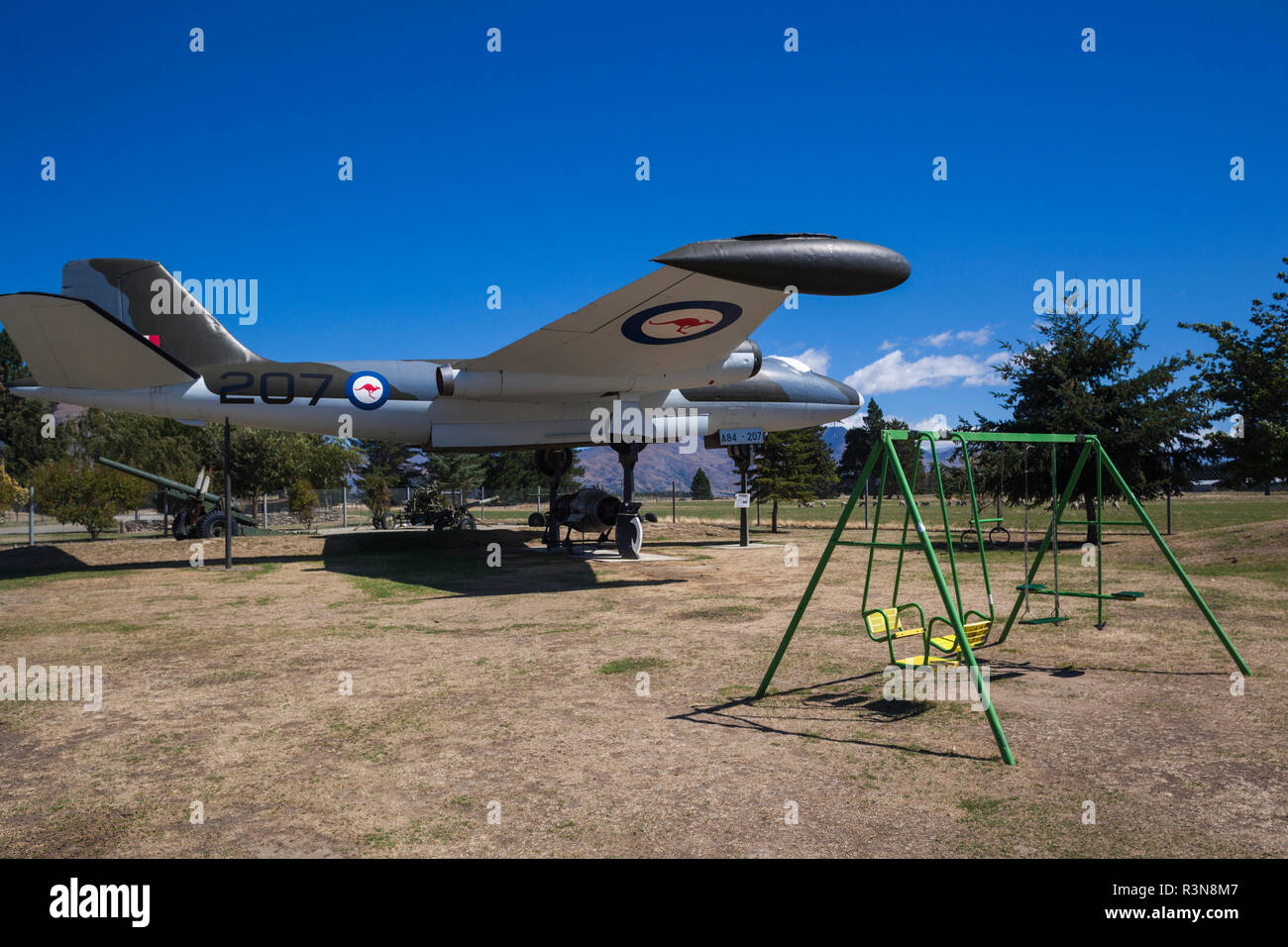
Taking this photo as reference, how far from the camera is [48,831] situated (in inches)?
176

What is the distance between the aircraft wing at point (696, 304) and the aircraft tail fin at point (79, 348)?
6744mm

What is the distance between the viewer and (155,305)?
18781mm

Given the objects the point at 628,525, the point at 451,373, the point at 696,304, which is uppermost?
the point at 696,304

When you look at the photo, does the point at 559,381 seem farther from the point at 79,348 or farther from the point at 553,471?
the point at 79,348

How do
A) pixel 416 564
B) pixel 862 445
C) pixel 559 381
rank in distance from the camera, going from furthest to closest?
1. pixel 862 445
2. pixel 416 564
3. pixel 559 381

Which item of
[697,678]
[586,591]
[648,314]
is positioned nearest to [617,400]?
[648,314]

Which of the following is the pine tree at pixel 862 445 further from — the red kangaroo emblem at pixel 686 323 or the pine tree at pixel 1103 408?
the red kangaroo emblem at pixel 686 323

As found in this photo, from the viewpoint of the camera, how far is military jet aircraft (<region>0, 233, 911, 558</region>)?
48.7 ft

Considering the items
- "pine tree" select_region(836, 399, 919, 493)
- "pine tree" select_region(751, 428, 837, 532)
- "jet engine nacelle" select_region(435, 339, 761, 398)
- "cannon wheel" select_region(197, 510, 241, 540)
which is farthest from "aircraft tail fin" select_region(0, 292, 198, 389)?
"pine tree" select_region(836, 399, 919, 493)

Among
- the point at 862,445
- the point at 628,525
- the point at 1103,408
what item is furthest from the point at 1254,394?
the point at 862,445

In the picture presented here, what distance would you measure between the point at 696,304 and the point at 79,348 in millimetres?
13124

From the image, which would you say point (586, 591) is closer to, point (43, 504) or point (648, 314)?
point (648, 314)

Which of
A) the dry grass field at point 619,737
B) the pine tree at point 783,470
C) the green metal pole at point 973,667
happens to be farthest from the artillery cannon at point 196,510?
the green metal pole at point 973,667

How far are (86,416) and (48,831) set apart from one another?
174ft
